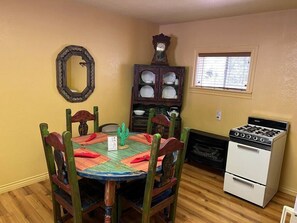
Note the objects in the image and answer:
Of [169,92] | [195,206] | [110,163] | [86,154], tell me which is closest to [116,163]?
[110,163]

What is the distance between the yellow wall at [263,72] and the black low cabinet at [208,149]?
217 millimetres

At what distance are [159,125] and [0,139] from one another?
1832 millimetres

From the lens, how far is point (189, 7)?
2.87m

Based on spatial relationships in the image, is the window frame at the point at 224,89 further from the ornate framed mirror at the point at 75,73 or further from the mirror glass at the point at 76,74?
the mirror glass at the point at 76,74

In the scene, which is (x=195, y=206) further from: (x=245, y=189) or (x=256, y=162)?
(x=256, y=162)

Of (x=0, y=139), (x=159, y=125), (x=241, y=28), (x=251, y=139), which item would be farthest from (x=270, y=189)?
(x=0, y=139)

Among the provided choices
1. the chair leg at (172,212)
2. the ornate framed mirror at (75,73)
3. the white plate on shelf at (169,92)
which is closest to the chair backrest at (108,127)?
the ornate framed mirror at (75,73)

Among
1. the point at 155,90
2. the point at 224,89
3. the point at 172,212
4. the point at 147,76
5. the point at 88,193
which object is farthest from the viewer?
the point at 147,76

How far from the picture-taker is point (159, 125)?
109 inches

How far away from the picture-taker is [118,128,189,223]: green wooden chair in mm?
1628

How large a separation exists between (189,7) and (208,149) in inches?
80.3

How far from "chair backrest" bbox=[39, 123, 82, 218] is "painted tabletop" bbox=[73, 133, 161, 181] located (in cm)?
11

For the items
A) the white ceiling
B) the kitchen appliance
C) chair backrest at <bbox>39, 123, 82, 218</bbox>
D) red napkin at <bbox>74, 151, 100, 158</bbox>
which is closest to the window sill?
the kitchen appliance

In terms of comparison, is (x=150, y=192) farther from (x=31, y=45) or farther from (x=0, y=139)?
(x=31, y=45)
